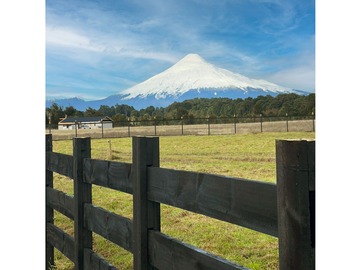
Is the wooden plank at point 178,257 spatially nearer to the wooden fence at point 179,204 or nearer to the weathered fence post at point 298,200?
the wooden fence at point 179,204

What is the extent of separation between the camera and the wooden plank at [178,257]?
1.34 metres

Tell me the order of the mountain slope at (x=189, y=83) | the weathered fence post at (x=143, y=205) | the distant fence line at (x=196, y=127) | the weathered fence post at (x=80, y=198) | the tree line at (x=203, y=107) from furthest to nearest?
the mountain slope at (x=189, y=83)
the tree line at (x=203, y=107)
the distant fence line at (x=196, y=127)
the weathered fence post at (x=80, y=198)
the weathered fence post at (x=143, y=205)

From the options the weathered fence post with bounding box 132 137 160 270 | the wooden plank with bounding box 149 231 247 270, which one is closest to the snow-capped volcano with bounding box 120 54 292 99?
the weathered fence post with bounding box 132 137 160 270

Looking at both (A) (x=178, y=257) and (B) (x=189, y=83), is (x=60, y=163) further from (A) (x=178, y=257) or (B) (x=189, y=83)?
(B) (x=189, y=83)

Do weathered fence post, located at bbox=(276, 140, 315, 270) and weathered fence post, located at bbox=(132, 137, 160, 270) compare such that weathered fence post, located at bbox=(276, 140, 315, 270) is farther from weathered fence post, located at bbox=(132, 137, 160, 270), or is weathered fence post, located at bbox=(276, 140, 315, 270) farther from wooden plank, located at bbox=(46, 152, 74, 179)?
wooden plank, located at bbox=(46, 152, 74, 179)

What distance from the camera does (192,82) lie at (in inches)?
7490

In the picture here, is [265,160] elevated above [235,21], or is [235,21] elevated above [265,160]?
[235,21]

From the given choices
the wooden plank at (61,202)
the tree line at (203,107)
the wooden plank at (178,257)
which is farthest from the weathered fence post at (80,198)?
the tree line at (203,107)

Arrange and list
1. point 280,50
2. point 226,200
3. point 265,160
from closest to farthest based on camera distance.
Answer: point 226,200 < point 265,160 < point 280,50

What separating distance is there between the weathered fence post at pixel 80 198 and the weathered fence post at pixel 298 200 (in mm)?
1841
